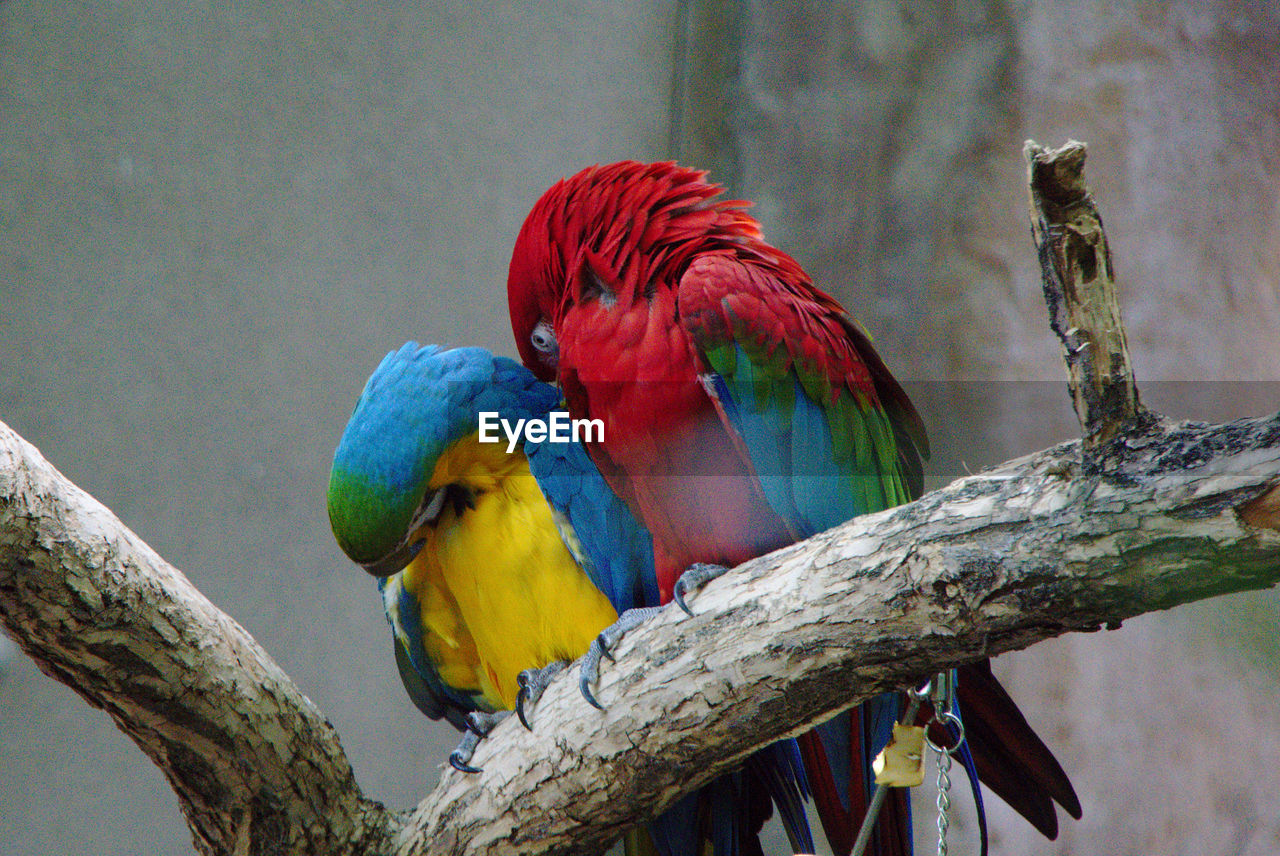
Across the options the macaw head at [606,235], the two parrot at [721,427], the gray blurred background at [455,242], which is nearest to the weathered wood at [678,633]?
the two parrot at [721,427]

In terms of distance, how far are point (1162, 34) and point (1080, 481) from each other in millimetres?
1316

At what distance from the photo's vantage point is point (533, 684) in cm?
105

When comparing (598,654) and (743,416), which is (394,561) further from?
Result: (743,416)

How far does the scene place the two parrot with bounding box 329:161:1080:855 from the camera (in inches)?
37.7

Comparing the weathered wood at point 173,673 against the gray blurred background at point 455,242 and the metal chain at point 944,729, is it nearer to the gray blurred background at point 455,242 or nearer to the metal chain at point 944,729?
the metal chain at point 944,729

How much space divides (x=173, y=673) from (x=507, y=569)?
16.1 inches

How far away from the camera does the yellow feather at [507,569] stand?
1163mm

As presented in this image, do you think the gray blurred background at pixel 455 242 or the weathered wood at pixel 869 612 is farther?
the gray blurred background at pixel 455 242

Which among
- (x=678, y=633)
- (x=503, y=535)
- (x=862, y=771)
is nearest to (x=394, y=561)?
(x=503, y=535)

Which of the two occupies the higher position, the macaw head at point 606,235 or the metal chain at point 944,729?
the macaw head at point 606,235

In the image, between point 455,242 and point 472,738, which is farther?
point 455,242

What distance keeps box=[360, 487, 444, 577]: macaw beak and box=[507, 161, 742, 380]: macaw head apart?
0.24 meters

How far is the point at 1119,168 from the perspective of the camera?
1642 mm

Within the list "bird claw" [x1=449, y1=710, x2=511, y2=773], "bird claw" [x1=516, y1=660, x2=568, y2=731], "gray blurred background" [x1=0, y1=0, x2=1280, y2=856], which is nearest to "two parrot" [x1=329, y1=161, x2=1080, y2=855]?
"bird claw" [x1=516, y1=660, x2=568, y2=731]
